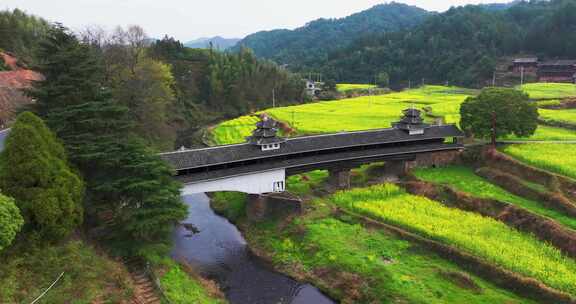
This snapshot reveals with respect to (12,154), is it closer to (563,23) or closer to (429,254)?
(429,254)

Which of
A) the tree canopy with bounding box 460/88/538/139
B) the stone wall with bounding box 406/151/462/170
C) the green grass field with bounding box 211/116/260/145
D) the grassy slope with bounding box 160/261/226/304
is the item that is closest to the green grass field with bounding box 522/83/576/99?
the tree canopy with bounding box 460/88/538/139

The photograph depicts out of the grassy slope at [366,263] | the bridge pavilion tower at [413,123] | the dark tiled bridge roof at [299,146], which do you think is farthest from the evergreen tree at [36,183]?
the bridge pavilion tower at [413,123]

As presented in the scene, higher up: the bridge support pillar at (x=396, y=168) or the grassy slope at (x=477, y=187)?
the bridge support pillar at (x=396, y=168)

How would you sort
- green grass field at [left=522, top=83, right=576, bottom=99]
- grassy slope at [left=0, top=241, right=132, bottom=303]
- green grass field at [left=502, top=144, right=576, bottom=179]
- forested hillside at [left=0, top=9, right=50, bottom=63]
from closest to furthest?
grassy slope at [left=0, top=241, right=132, bottom=303]
green grass field at [left=502, top=144, right=576, bottom=179]
green grass field at [left=522, top=83, right=576, bottom=99]
forested hillside at [left=0, top=9, right=50, bottom=63]

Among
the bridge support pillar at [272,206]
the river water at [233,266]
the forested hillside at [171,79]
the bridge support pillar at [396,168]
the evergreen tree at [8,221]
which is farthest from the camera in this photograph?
the forested hillside at [171,79]

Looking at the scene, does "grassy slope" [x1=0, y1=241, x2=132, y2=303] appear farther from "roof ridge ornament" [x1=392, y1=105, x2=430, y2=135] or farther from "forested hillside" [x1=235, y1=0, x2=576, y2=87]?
"forested hillside" [x1=235, y1=0, x2=576, y2=87]

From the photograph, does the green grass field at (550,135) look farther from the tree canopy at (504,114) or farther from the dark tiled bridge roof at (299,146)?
the dark tiled bridge roof at (299,146)

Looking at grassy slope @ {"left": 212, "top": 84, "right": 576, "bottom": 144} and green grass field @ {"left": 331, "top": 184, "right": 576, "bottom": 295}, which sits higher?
grassy slope @ {"left": 212, "top": 84, "right": 576, "bottom": 144}
